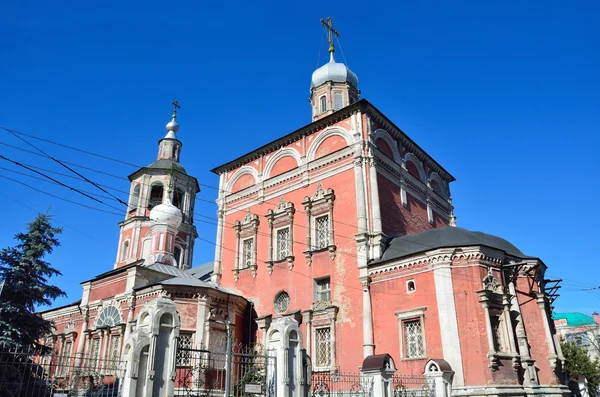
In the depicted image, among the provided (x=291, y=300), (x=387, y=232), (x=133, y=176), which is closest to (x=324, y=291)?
(x=291, y=300)

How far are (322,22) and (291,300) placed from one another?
16.6m

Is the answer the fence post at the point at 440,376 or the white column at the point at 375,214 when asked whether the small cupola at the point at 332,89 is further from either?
the fence post at the point at 440,376

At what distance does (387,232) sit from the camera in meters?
19.7

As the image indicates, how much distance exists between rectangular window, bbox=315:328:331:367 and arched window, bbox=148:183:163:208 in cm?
1916

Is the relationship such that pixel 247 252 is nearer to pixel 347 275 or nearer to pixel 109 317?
pixel 347 275

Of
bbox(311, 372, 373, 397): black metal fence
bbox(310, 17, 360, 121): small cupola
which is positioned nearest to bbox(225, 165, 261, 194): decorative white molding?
bbox(310, 17, 360, 121): small cupola

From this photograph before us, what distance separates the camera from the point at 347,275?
1888cm

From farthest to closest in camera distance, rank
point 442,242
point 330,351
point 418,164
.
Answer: point 418,164 → point 330,351 → point 442,242

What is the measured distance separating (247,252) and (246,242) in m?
0.54

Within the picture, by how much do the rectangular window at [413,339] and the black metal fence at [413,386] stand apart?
77cm

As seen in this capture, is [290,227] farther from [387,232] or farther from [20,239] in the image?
[20,239]

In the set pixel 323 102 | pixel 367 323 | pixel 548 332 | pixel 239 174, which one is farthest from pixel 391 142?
pixel 548 332

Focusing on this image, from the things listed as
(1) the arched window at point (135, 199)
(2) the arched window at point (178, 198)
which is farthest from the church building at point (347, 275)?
(1) the arched window at point (135, 199)

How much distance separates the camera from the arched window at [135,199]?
3334 centimetres
